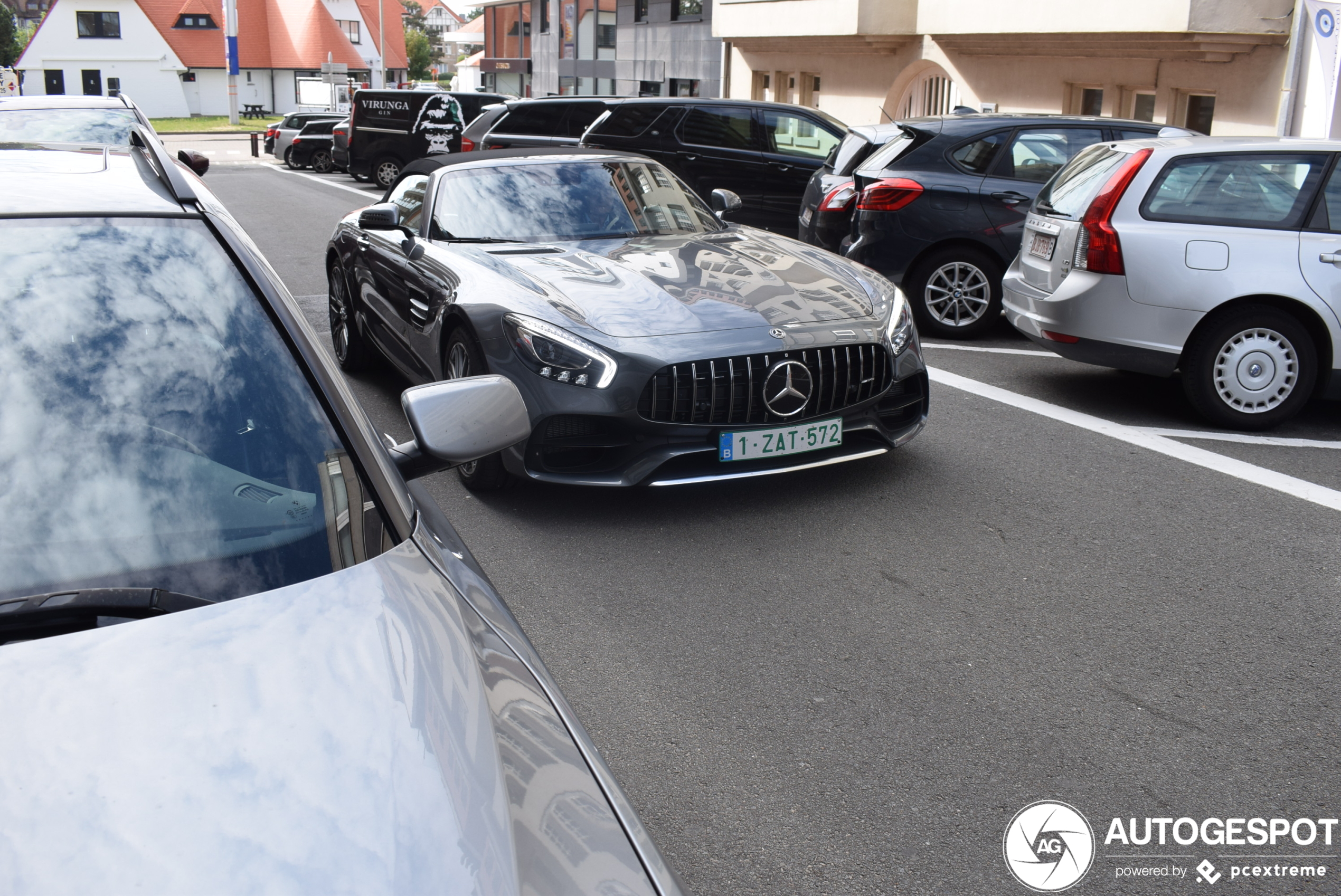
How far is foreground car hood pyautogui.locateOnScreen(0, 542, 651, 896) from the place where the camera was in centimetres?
134

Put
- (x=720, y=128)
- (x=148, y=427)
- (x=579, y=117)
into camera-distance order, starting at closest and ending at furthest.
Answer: (x=148, y=427), (x=720, y=128), (x=579, y=117)

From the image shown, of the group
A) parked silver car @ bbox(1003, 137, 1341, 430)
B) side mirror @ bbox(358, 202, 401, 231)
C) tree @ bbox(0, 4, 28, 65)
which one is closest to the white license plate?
parked silver car @ bbox(1003, 137, 1341, 430)

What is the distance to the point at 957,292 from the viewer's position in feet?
31.1

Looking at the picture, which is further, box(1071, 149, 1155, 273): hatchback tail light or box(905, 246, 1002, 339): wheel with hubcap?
box(905, 246, 1002, 339): wheel with hubcap

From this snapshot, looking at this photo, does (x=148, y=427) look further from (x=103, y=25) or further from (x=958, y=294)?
(x=103, y=25)

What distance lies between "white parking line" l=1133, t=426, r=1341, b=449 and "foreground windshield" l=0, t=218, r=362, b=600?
568 centimetres

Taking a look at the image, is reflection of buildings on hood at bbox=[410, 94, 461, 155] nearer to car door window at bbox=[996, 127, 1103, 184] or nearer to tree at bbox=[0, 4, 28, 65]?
car door window at bbox=[996, 127, 1103, 184]

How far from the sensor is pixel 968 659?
3949 mm

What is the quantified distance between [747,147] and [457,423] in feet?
38.8

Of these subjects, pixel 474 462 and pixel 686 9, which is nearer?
pixel 474 462

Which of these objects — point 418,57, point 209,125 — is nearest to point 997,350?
point 209,125

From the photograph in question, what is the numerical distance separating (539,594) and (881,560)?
4.50 ft

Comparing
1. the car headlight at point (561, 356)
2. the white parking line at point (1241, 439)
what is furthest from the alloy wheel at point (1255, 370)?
the car headlight at point (561, 356)

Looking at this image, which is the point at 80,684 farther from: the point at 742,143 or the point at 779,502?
the point at 742,143
